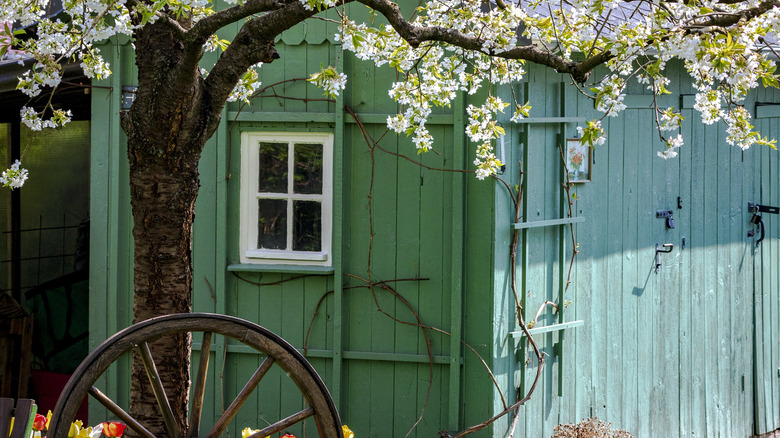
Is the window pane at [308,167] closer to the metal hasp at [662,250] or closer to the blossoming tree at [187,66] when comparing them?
the blossoming tree at [187,66]

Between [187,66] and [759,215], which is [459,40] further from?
[759,215]

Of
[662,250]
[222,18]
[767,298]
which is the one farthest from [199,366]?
[767,298]

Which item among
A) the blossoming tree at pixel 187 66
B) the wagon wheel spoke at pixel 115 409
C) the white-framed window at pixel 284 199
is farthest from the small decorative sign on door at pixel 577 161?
the wagon wheel spoke at pixel 115 409

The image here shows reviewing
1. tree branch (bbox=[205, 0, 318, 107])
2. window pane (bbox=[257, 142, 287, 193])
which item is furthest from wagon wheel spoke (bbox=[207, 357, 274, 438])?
window pane (bbox=[257, 142, 287, 193])

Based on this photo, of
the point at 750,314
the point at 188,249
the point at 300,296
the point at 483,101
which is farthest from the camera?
the point at 750,314

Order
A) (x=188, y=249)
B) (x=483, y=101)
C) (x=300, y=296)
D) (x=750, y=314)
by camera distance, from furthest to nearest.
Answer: (x=750, y=314) < (x=300, y=296) < (x=483, y=101) < (x=188, y=249)

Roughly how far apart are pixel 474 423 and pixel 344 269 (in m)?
1.31

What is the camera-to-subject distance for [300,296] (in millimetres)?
6105

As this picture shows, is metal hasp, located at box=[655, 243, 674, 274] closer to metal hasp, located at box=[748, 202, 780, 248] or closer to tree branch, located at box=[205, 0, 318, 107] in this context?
metal hasp, located at box=[748, 202, 780, 248]

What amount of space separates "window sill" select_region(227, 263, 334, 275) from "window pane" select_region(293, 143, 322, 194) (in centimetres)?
51

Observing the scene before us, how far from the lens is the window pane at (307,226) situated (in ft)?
20.1

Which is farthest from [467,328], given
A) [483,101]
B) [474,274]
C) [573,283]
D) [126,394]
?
[126,394]

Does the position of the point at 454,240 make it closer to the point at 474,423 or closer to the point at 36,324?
the point at 474,423

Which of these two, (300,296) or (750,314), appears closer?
(300,296)
